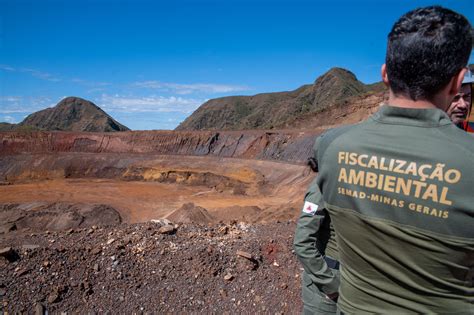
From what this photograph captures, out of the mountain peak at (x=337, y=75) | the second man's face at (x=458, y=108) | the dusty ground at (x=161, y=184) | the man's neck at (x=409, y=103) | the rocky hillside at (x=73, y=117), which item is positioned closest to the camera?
the man's neck at (x=409, y=103)

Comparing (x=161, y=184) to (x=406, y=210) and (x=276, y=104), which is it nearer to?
(x=406, y=210)

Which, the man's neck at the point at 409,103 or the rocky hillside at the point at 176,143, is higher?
the man's neck at the point at 409,103

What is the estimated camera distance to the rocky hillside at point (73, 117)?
3130 inches

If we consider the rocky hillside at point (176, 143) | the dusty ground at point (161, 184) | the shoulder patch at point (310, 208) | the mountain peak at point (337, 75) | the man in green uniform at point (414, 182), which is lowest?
the dusty ground at point (161, 184)

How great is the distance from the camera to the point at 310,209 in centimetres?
204

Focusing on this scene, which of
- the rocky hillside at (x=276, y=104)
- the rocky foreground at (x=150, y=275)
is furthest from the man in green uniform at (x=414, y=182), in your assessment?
the rocky hillside at (x=276, y=104)

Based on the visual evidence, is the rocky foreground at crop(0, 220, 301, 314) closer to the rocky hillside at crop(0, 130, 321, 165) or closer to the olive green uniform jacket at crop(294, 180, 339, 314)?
the olive green uniform jacket at crop(294, 180, 339, 314)

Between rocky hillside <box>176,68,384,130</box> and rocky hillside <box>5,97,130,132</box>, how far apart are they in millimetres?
18009

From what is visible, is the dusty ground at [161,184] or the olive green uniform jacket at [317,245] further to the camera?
the dusty ground at [161,184]

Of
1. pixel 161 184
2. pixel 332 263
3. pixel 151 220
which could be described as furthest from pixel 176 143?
pixel 332 263

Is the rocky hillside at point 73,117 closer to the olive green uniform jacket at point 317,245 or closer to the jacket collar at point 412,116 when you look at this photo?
the olive green uniform jacket at point 317,245

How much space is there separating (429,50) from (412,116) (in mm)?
229

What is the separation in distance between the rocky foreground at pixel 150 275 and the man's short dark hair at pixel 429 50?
416 cm

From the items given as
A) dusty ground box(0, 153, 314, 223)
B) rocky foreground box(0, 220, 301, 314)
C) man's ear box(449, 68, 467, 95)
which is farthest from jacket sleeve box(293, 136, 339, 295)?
dusty ground box(0, 153, 314, 223)
